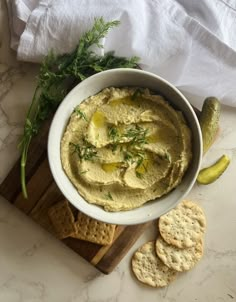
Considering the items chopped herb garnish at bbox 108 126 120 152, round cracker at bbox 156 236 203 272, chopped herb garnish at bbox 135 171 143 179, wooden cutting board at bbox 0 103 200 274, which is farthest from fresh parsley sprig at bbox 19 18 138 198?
round cracker at bbox 156 236 203 272

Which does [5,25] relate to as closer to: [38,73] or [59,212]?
[38,73]

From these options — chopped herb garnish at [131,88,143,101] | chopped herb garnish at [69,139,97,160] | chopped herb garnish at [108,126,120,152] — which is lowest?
chopped herb garnish at [69,139,97,160]

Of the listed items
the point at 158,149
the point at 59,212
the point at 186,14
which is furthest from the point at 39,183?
the point at 186,14

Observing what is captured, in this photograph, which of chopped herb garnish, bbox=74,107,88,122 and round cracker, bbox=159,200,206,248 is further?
round cracker, bbox=159,200,206,248

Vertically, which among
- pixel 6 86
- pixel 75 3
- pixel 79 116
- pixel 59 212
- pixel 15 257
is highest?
pixel 75 3

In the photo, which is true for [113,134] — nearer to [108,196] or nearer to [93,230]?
[108,196]

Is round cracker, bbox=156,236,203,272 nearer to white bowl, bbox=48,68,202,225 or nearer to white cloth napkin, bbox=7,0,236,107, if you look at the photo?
white bowl, bbox=48,68,202,225

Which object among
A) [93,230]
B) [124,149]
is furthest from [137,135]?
[93,230]
